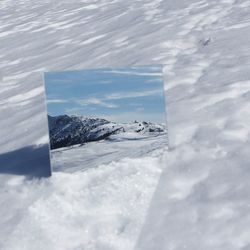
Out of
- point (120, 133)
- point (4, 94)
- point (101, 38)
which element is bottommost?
point (101, 38)

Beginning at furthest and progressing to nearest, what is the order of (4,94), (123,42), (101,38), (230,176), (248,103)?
(101,38)
(123,42)
(4,94)
(248,103)
(230,176)

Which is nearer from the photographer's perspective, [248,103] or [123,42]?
[248,103]

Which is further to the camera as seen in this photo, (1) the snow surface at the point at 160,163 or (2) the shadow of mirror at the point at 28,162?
(2) the shadow of mirror at the point at 28,162

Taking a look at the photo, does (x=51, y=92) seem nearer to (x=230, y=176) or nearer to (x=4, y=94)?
(x=230, y=176)

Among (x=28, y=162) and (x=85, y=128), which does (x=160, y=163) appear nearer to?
(x=85, y=128)

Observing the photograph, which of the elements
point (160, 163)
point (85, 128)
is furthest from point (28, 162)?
point (160, 163)

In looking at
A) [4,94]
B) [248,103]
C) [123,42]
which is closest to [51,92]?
[248,103]
